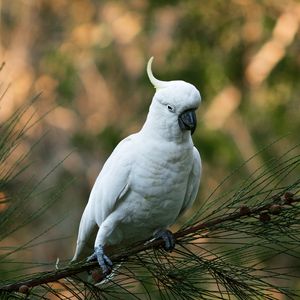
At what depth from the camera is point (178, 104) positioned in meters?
1.82

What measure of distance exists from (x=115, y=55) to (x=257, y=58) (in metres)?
1.50

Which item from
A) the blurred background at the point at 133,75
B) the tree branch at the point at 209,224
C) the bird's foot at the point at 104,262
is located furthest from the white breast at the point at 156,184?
the blurred background at the point at 133,75

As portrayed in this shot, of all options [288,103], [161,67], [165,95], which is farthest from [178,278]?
[161,67]

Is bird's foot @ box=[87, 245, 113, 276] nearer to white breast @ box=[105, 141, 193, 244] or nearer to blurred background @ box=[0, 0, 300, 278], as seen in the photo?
white breast @ box=[105, 141, 193, 244]

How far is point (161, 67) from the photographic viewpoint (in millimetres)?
5355

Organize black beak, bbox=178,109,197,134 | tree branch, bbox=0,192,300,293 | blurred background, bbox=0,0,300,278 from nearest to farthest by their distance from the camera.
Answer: tree branch, bbox=0,192,300,293, black beak, bbox=178,109,197,134, blurred background, bbox=0,0,300,278

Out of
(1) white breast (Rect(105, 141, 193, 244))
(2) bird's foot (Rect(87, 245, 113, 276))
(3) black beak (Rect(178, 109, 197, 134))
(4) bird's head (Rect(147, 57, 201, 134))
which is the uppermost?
(4) bird's head (Rect(147, 57, 201, 134))

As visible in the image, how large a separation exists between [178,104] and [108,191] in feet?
0.96

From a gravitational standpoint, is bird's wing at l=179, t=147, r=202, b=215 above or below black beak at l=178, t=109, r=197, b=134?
below

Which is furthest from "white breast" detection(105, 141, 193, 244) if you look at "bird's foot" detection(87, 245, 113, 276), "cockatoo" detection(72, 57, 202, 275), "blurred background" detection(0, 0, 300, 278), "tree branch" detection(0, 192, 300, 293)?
"blurred background" detection(0, 0, 300, 278)

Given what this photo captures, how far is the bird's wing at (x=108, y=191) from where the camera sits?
190cm

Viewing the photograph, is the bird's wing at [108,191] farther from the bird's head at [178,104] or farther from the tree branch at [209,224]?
the tree branch at [209,224]

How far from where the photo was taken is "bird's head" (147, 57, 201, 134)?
5.93 ft

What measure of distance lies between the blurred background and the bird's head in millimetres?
2506
